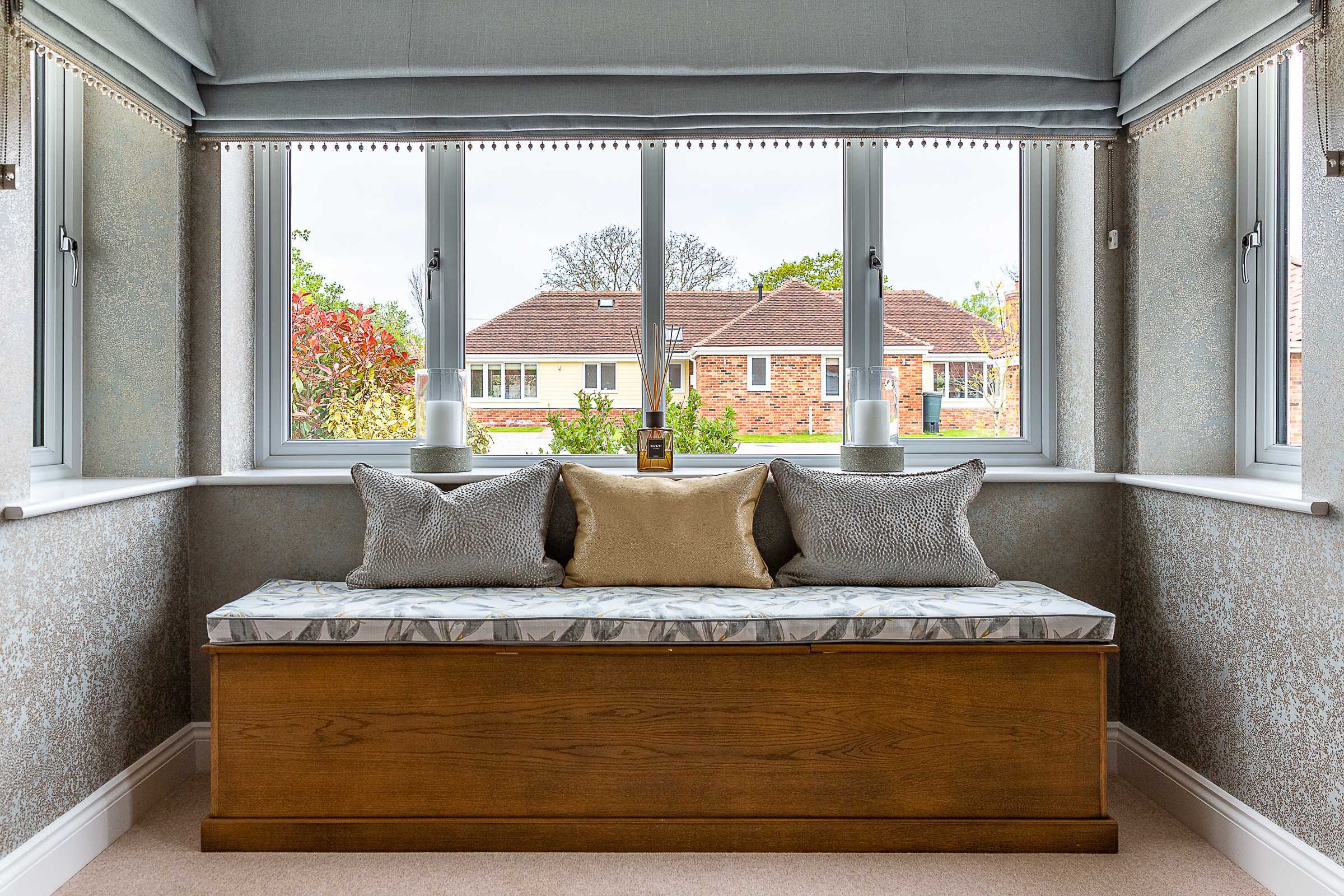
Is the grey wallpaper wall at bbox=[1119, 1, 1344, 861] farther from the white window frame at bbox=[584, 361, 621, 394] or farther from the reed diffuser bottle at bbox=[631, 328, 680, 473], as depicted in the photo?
the white window frame at bbox=[584, 361, 621, 394]

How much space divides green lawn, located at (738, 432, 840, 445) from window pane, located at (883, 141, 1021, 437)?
0.81ft

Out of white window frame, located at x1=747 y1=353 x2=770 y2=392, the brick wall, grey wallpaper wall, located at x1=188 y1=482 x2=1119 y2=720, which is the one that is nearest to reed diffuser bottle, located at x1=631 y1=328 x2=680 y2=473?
the brick wall

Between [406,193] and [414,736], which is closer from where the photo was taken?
[414,736]

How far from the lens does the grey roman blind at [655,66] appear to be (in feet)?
7.48

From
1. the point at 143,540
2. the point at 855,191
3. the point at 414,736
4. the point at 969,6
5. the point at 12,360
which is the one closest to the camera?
the point at 12,360

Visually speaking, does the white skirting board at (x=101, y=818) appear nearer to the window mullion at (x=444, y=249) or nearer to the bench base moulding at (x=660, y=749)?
the bench base moulding at (x=660, y=749)

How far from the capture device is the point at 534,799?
189 cm

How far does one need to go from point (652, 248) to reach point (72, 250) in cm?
162

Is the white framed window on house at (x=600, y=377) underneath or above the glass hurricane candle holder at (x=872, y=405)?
above

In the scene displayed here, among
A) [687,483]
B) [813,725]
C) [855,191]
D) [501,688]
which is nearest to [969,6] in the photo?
[855,191]

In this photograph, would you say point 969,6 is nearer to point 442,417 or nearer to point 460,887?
point 442,417

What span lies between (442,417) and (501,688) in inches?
35.1

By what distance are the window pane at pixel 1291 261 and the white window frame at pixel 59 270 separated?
3.21 m

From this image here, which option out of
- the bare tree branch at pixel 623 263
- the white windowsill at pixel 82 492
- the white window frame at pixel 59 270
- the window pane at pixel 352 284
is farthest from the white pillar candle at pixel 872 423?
the white window frame at pixel 59 270
